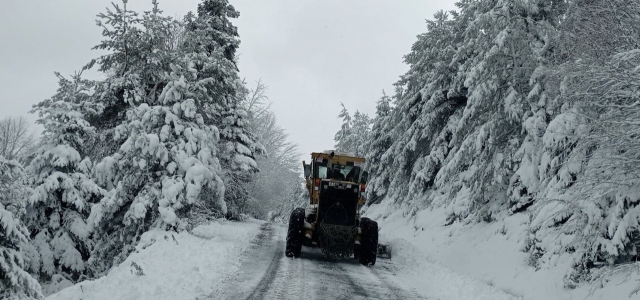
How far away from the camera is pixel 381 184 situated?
101 ft

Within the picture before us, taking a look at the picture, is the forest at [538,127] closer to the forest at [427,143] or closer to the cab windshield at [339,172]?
the forest at [427,143]

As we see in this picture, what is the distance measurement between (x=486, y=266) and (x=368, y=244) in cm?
293

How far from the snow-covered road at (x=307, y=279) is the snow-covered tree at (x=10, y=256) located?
3726 mm

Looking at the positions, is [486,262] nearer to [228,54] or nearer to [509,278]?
[509,278]

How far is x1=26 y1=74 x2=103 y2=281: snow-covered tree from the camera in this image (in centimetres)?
1438

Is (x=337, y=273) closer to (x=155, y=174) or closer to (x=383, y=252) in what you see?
(x=383, y=252)

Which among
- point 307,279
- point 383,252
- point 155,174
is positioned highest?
point 155,174

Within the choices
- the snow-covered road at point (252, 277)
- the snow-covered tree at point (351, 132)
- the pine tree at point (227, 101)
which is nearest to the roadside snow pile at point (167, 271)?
the snow-covered road at point (252, 277)

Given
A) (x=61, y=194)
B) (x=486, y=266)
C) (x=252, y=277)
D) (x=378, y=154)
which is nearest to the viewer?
(x=252, y=277)

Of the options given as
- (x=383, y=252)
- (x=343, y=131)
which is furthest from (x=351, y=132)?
(x=383, y=252)

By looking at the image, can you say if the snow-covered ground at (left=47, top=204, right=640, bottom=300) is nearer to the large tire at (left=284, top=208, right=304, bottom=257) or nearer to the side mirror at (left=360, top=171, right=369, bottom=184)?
the large tire at (left=284, top=208, right=304, bottom=257)

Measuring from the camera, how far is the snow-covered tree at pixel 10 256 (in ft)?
28.5

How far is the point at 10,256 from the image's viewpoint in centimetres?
877

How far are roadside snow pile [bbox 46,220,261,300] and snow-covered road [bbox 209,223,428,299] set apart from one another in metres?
0.36
